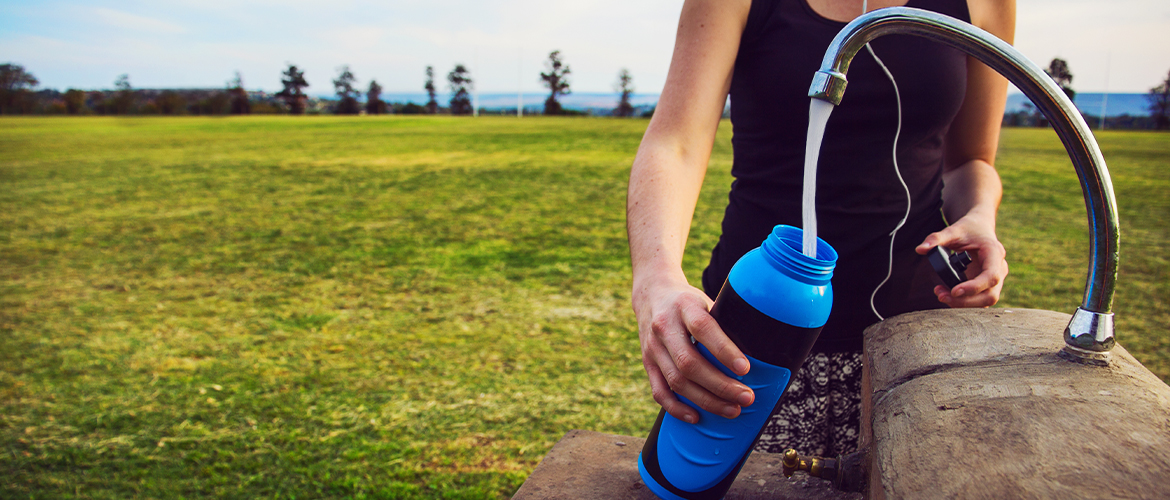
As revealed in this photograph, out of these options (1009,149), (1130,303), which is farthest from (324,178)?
(1009,149)

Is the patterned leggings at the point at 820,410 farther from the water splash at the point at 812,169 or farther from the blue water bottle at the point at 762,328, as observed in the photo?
the water splash at the point at 812,169

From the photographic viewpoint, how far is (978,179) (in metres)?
1.32

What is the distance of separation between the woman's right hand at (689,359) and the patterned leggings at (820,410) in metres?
0.56

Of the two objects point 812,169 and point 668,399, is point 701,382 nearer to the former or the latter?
point 668,399

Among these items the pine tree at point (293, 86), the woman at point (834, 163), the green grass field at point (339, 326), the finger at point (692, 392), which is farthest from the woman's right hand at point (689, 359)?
the pine tree at point (293, 86)

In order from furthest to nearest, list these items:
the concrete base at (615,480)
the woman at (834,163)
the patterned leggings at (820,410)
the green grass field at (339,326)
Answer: the green grass field at (339,326)
the patterned leggings at (820,410)
the woman at (834,163)
the concrete base at (615,480)

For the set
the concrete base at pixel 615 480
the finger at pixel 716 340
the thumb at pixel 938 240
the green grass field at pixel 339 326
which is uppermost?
the thumb at pixel 938 240

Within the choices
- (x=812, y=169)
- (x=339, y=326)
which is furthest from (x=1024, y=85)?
(x=339, y=326)

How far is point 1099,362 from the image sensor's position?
785 millimetres

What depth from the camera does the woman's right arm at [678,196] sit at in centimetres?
77

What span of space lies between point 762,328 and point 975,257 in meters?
0.64

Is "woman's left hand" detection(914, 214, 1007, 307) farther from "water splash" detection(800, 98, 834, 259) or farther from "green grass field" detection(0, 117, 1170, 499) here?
"green grass field" detection(0, 117, 1170, 499)

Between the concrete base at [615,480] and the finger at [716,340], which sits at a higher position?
the finger at [716,340]

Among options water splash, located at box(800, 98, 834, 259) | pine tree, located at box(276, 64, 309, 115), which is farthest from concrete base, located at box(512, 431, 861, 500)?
pine tree, located at box(276, 64, 309, 115)
